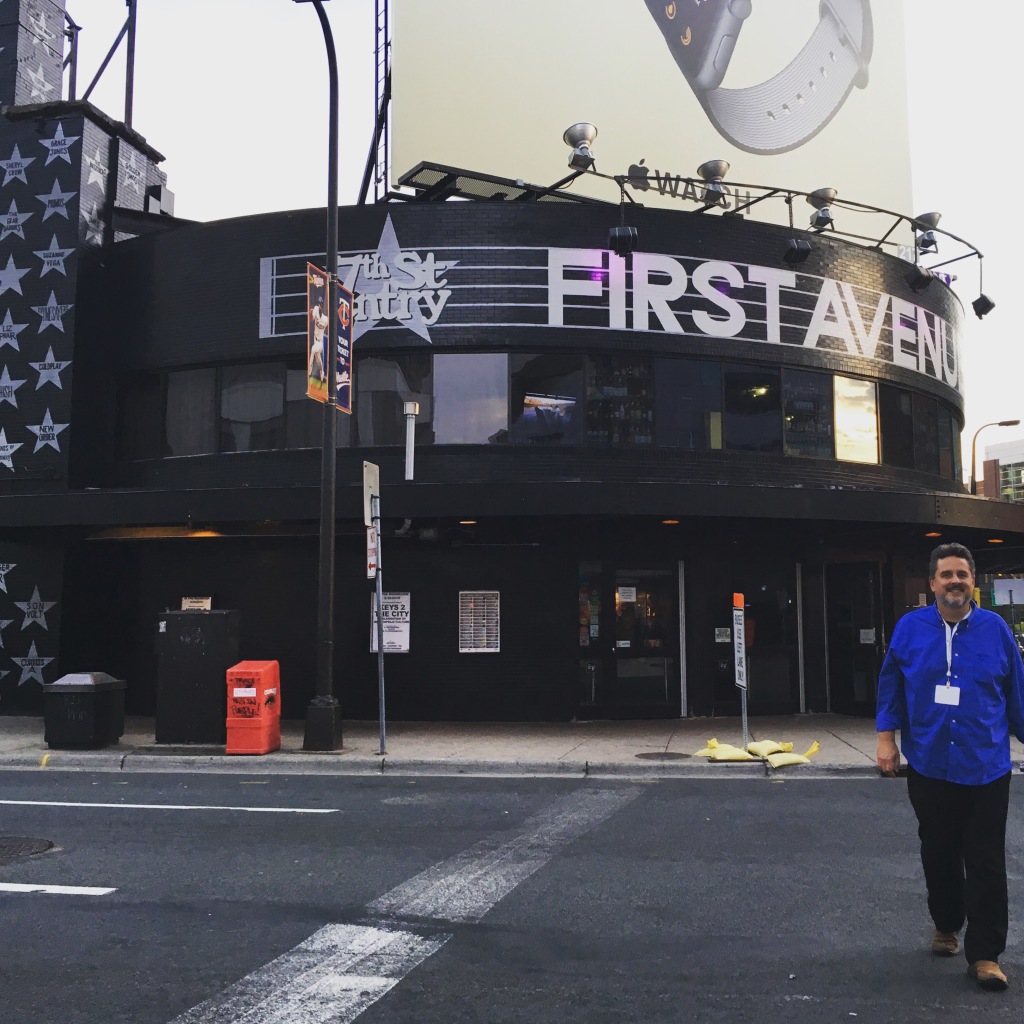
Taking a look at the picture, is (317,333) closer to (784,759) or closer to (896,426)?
(784,759)

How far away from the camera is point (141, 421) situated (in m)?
17.7

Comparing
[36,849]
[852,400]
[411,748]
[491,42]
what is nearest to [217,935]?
[36,849]

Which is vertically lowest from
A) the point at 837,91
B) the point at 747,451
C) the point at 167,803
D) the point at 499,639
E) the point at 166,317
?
the point at 167,803

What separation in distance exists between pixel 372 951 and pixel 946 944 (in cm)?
283

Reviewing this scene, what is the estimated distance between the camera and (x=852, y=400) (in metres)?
17.7

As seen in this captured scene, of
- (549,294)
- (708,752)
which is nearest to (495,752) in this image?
(708,752)

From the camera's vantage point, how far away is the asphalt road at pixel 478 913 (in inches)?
182

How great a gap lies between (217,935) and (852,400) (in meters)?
14.7

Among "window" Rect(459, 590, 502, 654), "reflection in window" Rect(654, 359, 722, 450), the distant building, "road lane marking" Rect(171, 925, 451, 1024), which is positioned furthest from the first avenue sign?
the distant building

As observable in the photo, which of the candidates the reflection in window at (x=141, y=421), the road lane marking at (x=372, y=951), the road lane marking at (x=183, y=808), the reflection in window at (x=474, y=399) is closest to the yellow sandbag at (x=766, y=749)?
the road lane marking at (x=372, y=951)

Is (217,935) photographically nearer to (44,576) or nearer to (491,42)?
(44,576)

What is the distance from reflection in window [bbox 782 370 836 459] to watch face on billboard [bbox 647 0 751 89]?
38.2 ft

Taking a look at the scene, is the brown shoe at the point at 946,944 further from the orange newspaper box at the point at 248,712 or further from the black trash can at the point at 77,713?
the black trash can at the point at 77,713

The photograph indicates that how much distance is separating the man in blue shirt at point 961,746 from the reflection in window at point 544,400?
11.1 meters
